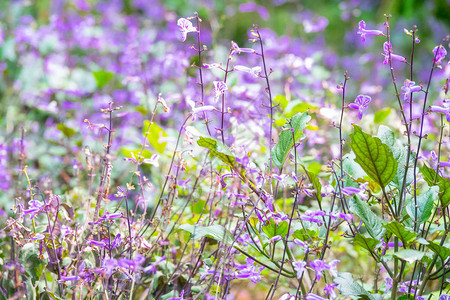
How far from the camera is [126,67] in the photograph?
3.63m

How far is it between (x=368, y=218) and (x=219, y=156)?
0.35 meters

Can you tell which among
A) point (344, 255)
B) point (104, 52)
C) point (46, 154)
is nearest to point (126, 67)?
point (104, 52)

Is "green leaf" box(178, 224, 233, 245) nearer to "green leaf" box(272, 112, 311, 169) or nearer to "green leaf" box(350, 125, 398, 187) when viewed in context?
"green leaf" box(272, 112, 311, 169)

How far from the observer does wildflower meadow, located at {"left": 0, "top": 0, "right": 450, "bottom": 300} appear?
1.13 metres

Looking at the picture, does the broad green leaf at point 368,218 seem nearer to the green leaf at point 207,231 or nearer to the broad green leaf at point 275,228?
the broad green leaf at point 275,228

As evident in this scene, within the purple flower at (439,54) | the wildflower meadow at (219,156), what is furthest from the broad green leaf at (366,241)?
the purple flower at (439,54)

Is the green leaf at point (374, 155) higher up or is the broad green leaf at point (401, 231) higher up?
the green leaf at point (374, 155)

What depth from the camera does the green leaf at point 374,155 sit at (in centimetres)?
106

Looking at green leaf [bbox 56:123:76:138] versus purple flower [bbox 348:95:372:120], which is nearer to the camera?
purple flower [bbox 348:95:372:120]

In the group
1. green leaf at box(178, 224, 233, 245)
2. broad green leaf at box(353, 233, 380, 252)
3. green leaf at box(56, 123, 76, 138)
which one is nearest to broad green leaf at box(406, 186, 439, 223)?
broad green leaf at box(353, 233, 380, 252)

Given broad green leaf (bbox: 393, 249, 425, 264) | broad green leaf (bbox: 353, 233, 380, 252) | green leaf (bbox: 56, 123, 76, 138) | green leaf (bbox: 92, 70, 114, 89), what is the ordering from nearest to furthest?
broad green leaf (bbox: 393, 249, 425, 264) → broad green leaf (bbox: 353, 233, 380, 252) → green leaf (bbox: 56, 123, 76, 138) → green leaf (bbox: 92, 70, 114, 89)

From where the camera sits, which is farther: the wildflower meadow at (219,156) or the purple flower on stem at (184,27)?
the purple flower on stem at (184,27)

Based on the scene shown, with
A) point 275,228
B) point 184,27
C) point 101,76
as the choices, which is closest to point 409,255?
point 275,228

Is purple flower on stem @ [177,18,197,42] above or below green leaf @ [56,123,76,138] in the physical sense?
above
